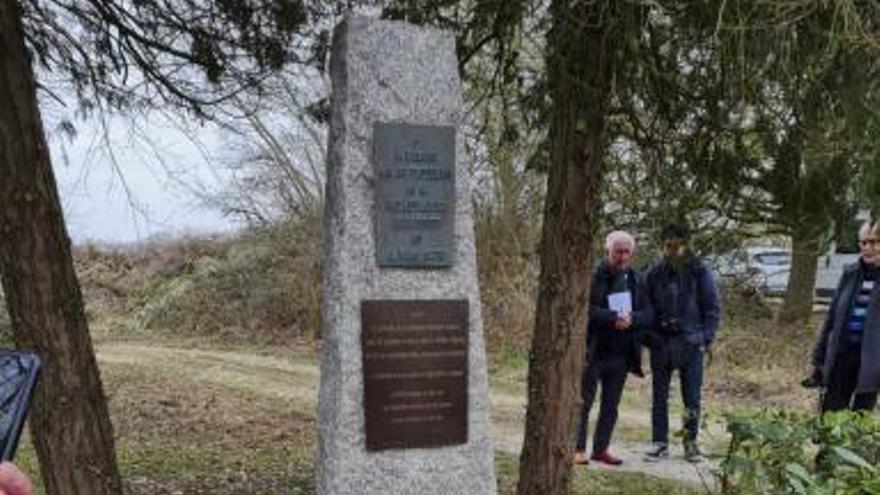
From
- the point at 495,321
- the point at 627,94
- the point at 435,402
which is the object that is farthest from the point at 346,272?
the point at 495,321

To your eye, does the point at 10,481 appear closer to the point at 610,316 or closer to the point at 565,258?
the point at 565,258

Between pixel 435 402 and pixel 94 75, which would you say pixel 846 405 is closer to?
pixel 435 402

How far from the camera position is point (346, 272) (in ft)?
17.0

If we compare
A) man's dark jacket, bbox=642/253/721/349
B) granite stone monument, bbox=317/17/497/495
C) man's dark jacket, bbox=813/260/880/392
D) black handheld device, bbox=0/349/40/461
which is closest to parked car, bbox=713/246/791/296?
man's dark jacket, bbox=642/253/721/349

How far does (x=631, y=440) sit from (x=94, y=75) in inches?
216

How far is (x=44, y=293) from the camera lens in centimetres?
574

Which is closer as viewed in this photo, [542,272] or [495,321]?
[542,272]

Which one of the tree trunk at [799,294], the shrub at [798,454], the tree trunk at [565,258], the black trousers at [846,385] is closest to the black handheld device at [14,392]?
the shrub at [798,454]

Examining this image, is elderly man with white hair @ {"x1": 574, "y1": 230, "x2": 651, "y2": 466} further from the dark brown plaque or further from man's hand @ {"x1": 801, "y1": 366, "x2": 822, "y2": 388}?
the dark brown plaque

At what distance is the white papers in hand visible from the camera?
8.45 m

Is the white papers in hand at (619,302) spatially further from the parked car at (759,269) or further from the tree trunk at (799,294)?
the tree trunk at (799,294)

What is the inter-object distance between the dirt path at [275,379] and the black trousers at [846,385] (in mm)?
1051

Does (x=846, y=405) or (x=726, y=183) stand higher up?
(x=726, y=183)

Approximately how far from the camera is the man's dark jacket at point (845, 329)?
739 centimetres
